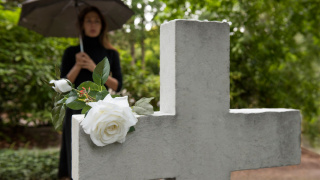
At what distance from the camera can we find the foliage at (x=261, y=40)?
14.8ft

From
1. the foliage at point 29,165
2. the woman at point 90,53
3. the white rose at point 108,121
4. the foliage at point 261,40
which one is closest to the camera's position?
the white rose at point 108,121

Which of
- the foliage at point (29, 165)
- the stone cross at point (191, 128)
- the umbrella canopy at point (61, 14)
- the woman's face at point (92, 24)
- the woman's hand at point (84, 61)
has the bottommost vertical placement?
the foliage at point (29, 165)

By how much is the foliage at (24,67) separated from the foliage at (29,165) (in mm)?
851

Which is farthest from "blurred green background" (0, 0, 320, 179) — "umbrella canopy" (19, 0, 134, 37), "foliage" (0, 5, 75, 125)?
"umbrella canopy" (19, 0, 134, 37)

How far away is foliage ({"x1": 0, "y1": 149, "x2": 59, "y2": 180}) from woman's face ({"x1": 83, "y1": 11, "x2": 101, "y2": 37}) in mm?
1800

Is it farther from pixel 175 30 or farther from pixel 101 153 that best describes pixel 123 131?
pixel 175 30

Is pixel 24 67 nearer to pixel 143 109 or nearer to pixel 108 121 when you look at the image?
pixel 143 109

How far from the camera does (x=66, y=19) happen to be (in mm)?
3896

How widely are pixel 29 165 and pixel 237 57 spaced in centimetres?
310

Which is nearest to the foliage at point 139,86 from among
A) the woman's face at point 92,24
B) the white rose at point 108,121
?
the woman's face at point 92,24

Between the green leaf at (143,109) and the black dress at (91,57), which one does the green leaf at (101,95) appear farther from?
the black dress at (91,57)

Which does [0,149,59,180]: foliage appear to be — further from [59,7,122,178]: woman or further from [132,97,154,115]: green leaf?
[132,97,154,115]: green leaf

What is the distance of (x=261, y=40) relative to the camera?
4.64 metres

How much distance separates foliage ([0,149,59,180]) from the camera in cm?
387
